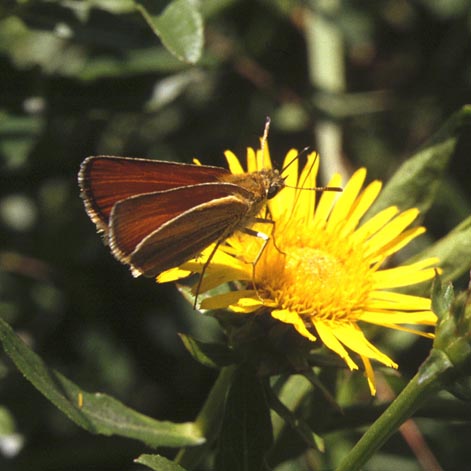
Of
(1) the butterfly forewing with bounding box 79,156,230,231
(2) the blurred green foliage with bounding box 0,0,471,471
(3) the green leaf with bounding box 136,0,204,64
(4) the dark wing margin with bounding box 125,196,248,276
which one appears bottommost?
(2) the blurred green foliage with bounding box 0,0,471,471

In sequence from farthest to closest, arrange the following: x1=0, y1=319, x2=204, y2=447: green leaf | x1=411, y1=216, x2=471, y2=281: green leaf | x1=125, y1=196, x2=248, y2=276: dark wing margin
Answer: x1=411, y1=216, x2=471, y2=281: green leaf
x1=125, y1=196, x2=248, y2=276: dark wing margin
x1=0, y1=319, x2=204, y2=447: green leaf

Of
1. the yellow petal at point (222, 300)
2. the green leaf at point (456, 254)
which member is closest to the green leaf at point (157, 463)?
the yellow petal at point (222, 300)

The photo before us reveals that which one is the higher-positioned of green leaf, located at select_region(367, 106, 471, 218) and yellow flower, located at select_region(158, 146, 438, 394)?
green leaf, located at select_region(367, 106, 471, 218)

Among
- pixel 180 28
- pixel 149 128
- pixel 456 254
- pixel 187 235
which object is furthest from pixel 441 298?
pixel 149 128

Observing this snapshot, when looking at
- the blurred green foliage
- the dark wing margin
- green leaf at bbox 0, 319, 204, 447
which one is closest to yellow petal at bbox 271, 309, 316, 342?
the dark wing margin

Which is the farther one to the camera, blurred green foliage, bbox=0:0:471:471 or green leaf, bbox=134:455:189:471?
blurred green foliage, bbox=0:0:471:471

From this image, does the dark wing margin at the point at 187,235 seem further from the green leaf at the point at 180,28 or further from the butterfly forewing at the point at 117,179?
the green leaf at the point at 180,28

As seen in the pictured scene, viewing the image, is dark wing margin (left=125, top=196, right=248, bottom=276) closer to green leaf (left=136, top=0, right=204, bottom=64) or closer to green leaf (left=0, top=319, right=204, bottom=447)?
green leaf (left=0, top=319, right=204, bottom=447)
